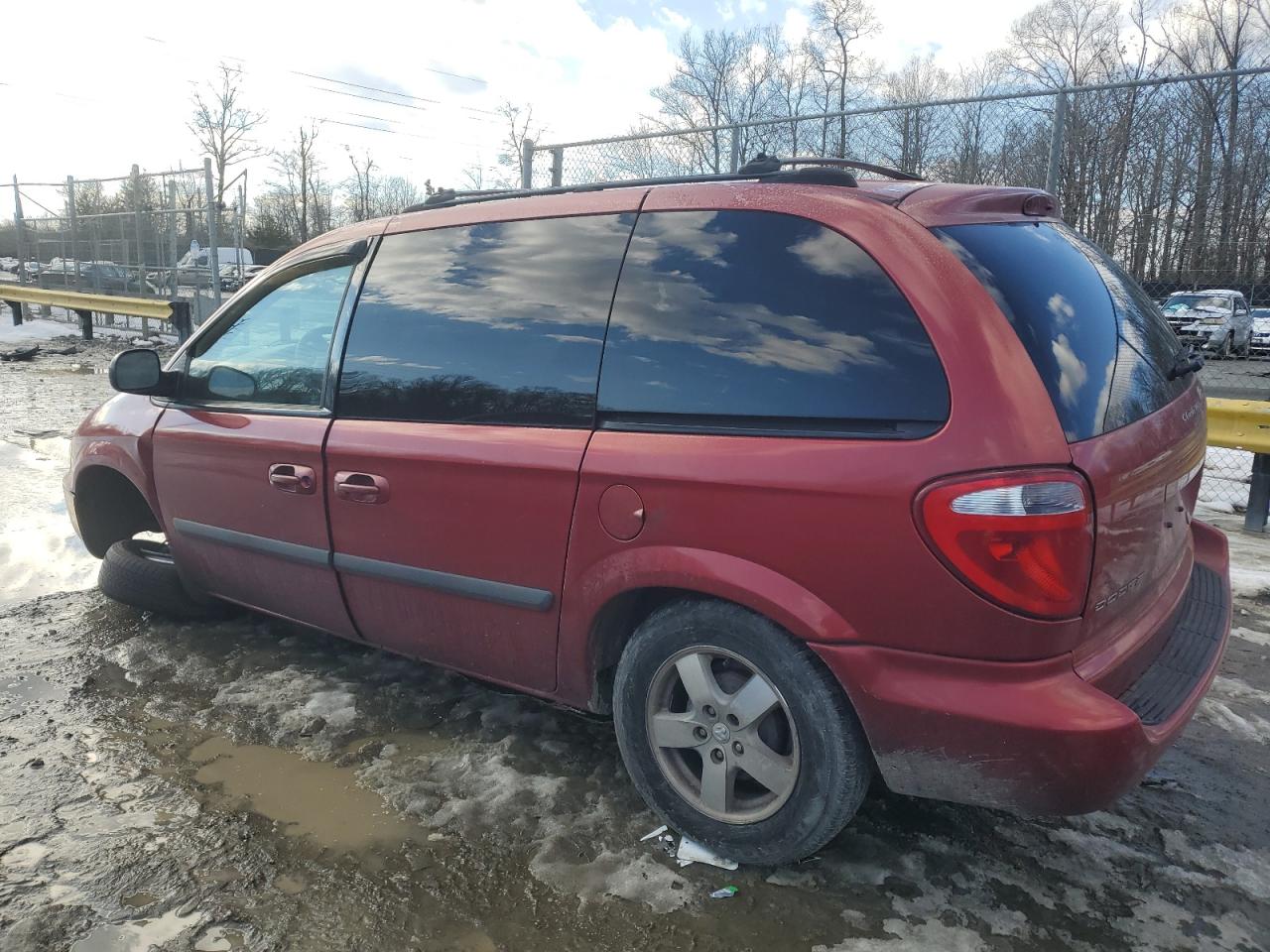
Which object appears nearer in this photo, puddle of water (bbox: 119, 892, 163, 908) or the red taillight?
the red taillight

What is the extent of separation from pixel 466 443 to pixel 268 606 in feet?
4.56

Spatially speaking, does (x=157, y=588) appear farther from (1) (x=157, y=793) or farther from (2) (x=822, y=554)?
(2) (x=822, y=554)

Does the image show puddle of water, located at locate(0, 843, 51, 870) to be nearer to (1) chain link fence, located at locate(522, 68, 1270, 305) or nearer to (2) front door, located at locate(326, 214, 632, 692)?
(2) front door, located at locate(326, 214, 632, 692)

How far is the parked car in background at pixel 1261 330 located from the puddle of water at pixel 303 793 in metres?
6.44

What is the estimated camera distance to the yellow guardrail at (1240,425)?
5.30m

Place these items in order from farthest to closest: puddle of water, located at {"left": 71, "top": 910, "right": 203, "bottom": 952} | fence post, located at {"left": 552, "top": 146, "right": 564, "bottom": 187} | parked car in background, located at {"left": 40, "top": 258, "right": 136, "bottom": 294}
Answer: parked car in background, located at {"left": 40, "top": 258, "right": 136, "bottom": 294}
fence post, located at {"left": 552, "top": 146, "right": 564, "bottom": 187}
puddle of water, located at {"left": 71, "top": 910, "right": 203, "bottom": 952}

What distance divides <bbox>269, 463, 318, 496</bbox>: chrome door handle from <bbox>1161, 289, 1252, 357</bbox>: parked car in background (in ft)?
18.5

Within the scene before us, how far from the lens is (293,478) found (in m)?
3.14

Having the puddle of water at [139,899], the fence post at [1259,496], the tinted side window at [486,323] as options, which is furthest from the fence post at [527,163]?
the puddle of water at [139,899]

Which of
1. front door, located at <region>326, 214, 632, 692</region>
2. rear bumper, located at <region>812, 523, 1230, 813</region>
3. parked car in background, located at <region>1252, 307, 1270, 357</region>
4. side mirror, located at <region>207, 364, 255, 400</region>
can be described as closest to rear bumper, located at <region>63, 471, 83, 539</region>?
side mirror, located at <region>207, 364, 255, 400</region>

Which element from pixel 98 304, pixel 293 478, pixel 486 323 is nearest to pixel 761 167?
pixel 486 323

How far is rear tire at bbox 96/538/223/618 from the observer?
4.00m

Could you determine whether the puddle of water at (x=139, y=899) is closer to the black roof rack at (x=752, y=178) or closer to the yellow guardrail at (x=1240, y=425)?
the black roof rack at (x=752, y=178)

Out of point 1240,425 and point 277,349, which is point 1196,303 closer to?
point 1240,425
